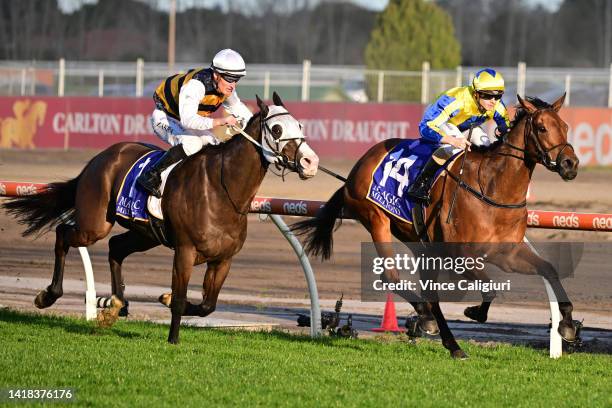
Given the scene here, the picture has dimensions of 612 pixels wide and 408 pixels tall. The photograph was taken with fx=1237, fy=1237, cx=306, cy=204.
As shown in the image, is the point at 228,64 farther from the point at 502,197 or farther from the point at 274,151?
the point at 502,197

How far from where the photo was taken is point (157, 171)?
8.80 m

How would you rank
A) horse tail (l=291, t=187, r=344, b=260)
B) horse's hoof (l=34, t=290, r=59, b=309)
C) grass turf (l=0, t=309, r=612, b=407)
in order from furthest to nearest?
horse tail (l=291, t=187, r=344, b=260) < horse's hoof (l=34, t=290, r=59, b=309) < grass turf (l=0, t=309, r=612, b=407)

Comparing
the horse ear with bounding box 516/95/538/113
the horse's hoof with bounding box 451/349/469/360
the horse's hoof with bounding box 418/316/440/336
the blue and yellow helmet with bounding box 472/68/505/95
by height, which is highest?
the blue and yellow helmet with bounding box 472/68/505/95

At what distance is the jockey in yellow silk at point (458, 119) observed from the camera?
8.95m

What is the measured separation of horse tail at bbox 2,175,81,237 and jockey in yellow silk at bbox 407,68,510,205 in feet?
9.23

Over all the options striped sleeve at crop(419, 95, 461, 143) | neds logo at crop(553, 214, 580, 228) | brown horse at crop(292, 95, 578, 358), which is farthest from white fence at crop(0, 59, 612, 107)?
brown horse at crop(292, 95, 578, 358)

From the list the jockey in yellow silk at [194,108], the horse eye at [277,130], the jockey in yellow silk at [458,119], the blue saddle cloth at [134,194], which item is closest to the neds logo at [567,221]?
the jockey in yellow silk at [458,119]

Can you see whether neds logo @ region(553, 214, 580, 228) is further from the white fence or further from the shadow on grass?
the white fence

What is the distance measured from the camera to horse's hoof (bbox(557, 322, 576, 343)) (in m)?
8.17

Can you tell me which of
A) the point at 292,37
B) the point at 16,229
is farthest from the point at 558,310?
the point at 292,37

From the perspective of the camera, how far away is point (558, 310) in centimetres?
822

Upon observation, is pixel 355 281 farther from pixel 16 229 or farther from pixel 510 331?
pixel 16 229

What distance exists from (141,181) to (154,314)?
2.13 m

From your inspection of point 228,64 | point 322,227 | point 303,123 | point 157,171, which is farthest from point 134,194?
point 303,123
